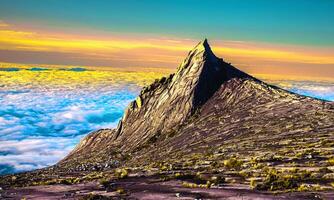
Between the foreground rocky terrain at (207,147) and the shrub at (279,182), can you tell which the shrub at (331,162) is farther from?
the shrub at (279,182)

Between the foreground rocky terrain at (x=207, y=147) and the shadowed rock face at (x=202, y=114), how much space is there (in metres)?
0.36

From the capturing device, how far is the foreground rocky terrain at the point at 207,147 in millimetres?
38125

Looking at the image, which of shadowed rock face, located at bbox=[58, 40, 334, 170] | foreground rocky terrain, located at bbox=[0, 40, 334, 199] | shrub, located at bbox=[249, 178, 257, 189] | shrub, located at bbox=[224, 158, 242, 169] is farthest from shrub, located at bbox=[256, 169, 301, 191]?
shadowed rock face, located at bbox=[58, 40, 334, 170]

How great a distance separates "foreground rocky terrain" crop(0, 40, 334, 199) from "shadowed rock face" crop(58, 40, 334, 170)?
360mm

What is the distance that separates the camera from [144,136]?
386 ft

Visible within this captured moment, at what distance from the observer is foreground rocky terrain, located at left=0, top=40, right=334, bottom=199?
125ft

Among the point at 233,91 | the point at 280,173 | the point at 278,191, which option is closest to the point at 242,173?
the point at 280,173

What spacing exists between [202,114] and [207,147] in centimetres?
3517

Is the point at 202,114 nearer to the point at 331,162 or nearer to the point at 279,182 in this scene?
the point at 331,162

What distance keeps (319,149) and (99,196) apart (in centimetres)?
3139

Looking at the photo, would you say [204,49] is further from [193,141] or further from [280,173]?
[280,173]

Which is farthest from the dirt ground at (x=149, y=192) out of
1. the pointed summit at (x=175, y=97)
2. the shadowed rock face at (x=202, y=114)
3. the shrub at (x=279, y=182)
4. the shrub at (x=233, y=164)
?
the pointed summit at (x=175, y=97)

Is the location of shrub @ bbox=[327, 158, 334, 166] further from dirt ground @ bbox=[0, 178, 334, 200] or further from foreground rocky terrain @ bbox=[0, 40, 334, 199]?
dirt ground @ bbox=[0, 178, 334, 200]

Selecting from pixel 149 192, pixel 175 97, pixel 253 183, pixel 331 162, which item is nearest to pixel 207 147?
pixel 331 162
